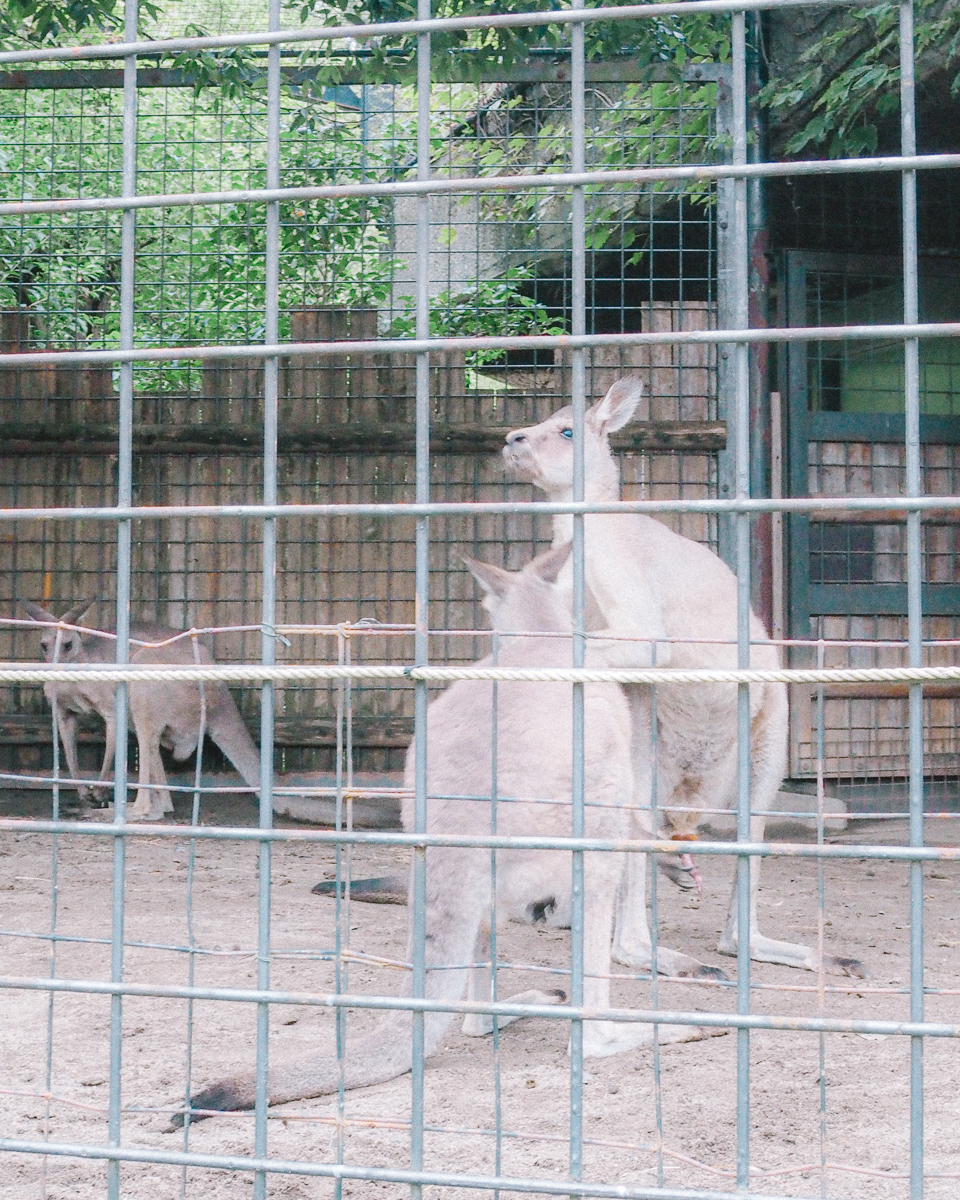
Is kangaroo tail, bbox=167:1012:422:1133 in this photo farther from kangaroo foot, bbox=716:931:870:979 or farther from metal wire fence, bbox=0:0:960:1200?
kangaroo foot, bbox=716:931:870:979

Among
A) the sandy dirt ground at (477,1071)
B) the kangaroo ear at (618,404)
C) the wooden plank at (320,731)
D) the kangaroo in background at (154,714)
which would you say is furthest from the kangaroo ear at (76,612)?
the kangaroo ear at (618,404)

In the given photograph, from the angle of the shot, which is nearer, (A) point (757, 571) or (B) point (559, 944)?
(B) point (559, 944)

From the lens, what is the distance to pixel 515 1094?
3232 mm

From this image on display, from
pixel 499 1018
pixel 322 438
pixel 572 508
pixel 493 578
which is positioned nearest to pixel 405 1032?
pixel 499 1018

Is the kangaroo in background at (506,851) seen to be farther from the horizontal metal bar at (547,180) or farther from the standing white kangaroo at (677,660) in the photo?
the horizontal metal bar at (547,180)

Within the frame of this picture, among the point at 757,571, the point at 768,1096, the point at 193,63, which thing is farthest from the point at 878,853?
the point at 193,63

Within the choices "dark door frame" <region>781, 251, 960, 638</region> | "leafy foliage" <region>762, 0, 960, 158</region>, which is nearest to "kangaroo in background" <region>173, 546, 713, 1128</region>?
"leafy foliage" <region>762, 0, 960, 158</region>

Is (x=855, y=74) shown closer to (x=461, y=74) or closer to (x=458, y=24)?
(x=461, y=74)

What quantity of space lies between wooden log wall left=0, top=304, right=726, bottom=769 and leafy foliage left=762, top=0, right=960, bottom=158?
1.16 metres

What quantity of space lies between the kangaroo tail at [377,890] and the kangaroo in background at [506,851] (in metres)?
0.74

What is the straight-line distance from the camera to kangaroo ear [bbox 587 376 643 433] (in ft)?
17.0

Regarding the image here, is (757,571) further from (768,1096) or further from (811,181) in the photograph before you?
(768,1096)

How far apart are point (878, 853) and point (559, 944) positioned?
2895mm

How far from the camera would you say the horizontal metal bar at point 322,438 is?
709 centimetres
